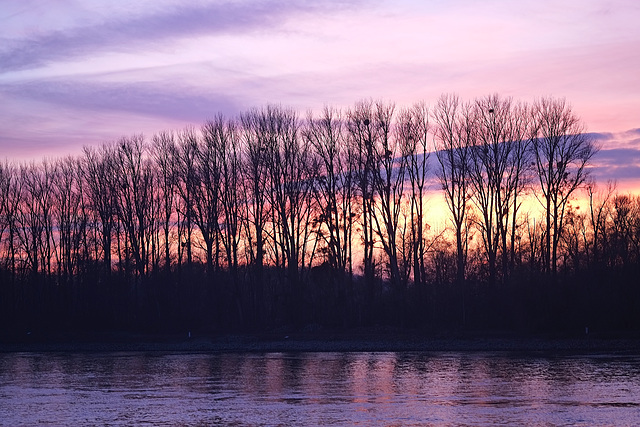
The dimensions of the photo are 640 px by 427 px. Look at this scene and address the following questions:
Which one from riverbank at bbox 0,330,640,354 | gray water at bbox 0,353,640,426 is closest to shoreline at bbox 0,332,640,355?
riverbank at bbox 0,330,640,354

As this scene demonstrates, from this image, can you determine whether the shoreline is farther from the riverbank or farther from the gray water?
the gray water

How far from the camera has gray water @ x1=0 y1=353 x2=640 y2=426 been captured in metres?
23.0

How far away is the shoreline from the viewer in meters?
52.3

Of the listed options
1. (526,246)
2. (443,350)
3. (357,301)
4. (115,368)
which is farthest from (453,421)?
(526,246)

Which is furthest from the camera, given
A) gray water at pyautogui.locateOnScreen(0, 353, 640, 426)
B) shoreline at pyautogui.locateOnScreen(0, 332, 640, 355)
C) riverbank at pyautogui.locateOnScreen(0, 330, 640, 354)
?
riverbank at pyautogui.locateOnScreen(0, 330, 640, 354)

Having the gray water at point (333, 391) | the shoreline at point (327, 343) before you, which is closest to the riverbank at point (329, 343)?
the shoreline at point (327, 343)

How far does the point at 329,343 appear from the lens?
6000 centimetres

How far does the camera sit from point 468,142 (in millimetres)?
68438

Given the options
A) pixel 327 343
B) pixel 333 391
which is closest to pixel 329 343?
pixel 327 343

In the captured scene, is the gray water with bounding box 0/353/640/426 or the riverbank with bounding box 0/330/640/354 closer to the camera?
the gray water with bounding box 0/353/640/426

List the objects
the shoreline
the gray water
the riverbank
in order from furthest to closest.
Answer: the riverbank
the shoreline
the gray water

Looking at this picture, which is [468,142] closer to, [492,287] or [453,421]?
[492,287]

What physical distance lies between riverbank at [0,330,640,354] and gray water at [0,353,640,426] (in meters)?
6.51

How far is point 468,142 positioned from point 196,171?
27.1 metres
